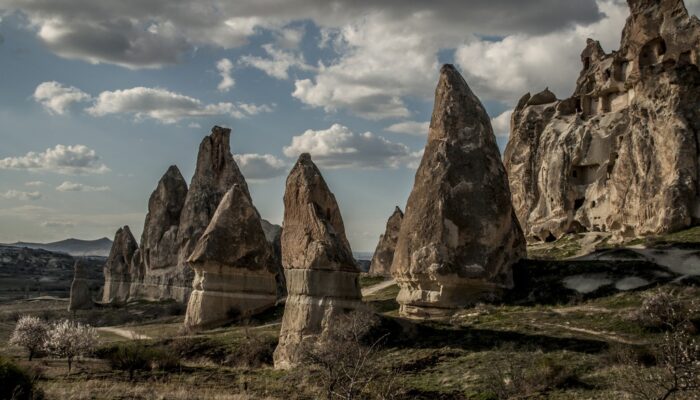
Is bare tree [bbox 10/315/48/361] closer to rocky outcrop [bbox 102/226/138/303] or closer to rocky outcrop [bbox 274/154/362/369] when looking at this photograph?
rocky outcrop [bbox 274/154/362/369]

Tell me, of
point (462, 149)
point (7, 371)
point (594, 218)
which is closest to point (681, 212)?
point (594, 218)

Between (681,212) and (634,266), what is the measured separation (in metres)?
8.73

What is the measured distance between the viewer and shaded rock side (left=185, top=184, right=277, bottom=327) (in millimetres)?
22516

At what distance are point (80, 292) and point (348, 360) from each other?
2982 centimetres

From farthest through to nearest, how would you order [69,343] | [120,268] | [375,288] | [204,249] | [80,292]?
1. [120,268]
2. [80,292]
3. [375,288]
4. [204,249]
5. [69,343]

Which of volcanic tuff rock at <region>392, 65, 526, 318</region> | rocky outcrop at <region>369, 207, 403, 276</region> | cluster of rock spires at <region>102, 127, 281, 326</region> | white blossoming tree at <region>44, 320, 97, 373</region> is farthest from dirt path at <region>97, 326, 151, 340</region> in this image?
rocky outcrop at <region>369, 207, 403, 276</region>

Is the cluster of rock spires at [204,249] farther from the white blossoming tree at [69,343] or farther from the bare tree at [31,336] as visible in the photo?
the white blossoming tree at [69,343]

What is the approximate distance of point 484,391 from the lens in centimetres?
1156

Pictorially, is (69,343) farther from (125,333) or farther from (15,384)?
(125,333)

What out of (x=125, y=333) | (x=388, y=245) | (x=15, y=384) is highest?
(x=388, y=245)

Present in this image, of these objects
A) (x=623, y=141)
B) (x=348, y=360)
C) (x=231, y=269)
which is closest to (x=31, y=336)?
(x=231, y=269)

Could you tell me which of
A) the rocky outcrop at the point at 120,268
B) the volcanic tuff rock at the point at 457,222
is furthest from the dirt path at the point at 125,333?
the rocky outcrop at the point at 120,268

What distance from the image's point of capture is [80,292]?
38156 mm

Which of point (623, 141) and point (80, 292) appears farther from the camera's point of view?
point (80, 292)
